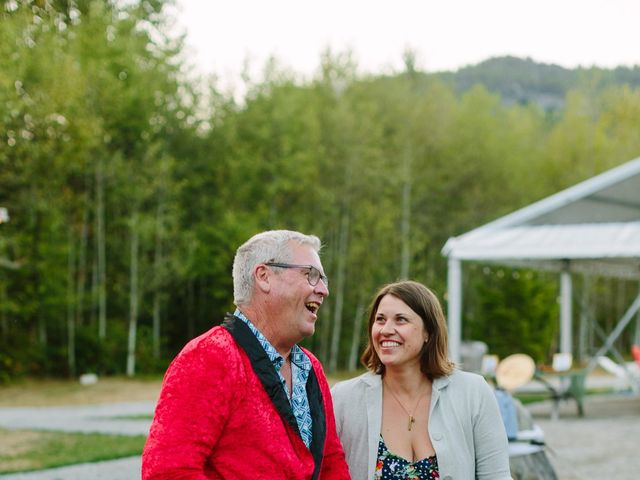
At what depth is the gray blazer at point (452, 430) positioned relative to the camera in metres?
2.37

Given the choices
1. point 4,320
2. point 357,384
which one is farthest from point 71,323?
point 357,384

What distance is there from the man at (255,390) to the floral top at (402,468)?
27cm

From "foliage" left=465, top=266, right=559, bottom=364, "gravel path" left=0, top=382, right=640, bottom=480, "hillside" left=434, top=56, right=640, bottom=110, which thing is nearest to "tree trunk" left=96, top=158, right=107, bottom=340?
"gravel path" left=0, top=382, right=640, bottom=480

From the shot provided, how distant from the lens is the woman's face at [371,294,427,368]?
2.48 m

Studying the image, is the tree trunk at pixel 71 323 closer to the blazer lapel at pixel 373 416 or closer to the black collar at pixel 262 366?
the blazer lapel at pixel 373 416

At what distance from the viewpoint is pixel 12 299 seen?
54.6ft

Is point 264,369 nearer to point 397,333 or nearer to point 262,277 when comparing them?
point 262,277

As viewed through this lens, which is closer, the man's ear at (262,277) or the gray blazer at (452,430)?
the man's ear at (262,277)

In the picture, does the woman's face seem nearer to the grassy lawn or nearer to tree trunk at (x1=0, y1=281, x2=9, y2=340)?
the grassy lawn

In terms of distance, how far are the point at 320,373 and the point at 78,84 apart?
546 inches

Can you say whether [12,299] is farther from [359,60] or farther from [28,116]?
[359,60]

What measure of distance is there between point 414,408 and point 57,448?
5986mm

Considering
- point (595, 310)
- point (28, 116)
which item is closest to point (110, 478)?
point (28, 116)

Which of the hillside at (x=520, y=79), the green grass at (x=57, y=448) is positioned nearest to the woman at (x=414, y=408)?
the green grass at (x=57, y=448)
